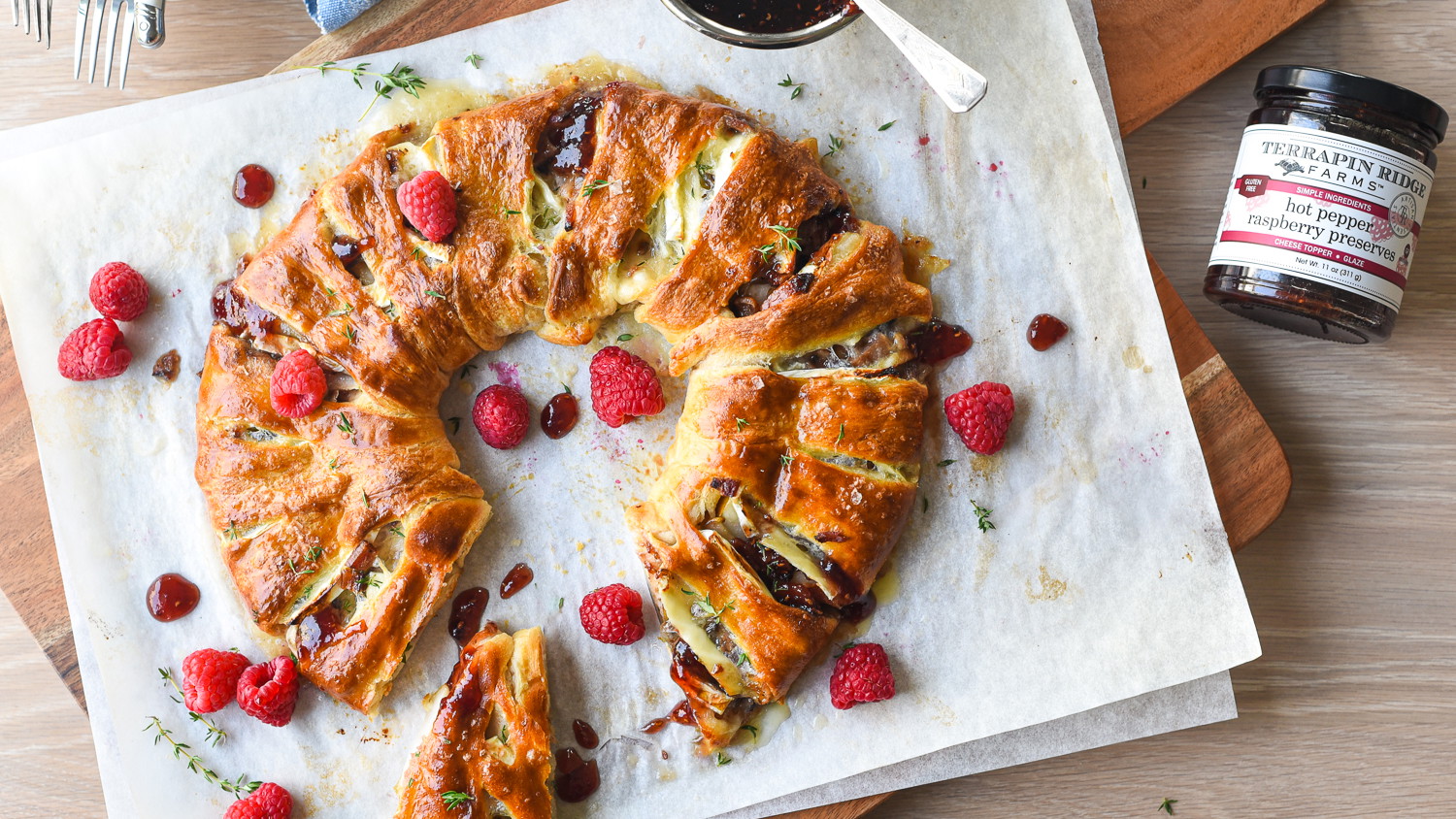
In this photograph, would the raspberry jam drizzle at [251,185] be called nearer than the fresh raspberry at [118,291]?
No

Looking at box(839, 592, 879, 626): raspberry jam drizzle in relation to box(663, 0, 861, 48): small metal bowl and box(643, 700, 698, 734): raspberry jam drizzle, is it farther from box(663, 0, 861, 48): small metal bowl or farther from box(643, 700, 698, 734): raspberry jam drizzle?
box(663, 0, 861, 48): small metal bowl

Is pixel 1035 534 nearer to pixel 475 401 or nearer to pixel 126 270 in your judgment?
pixel 475 401

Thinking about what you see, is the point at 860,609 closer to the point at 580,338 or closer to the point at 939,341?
the point at 939,341

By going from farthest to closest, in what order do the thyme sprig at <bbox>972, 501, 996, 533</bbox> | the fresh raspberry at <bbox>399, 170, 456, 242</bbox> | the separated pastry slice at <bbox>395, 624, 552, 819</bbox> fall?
the thyme sprig at <bbox>972, 501, 996, 533</bbox> < the separated pastry slice at <bbox>395, 624, 552, 819</bbox> < the fresh raspberry at <bbox>399, 170, 456, 242</bbox>

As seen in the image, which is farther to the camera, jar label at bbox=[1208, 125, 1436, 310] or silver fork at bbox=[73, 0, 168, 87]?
silver fork at bbox=[73, 0, 168, 87]

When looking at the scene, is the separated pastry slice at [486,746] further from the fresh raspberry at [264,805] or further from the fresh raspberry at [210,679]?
the fresh raspberry at [210,679]

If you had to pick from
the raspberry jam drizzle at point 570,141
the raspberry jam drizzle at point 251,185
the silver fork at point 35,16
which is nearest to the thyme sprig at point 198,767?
the raspberry jam drizzle at point 251,185

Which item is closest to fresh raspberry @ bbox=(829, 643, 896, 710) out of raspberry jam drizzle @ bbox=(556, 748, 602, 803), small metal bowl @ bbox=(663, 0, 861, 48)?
raspberry jam drizzle @ bbox=(556, 748, 602, 803)
